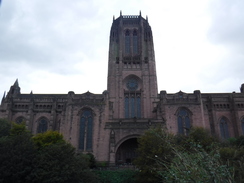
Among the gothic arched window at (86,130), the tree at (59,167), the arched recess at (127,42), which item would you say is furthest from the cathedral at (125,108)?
the tree at (59,167)

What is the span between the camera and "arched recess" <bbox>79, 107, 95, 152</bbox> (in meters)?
32.9

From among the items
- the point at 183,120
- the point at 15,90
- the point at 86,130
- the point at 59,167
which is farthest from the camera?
the point at 15,90

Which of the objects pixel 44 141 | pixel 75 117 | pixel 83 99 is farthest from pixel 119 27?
pixel 44 141

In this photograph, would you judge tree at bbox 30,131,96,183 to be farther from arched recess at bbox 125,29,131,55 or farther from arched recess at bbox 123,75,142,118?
arched recess at bbox 125,29,131,55

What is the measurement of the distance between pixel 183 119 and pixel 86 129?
52.0ft

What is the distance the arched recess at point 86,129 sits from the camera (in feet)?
108

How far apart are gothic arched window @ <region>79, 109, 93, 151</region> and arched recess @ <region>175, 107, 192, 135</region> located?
46.8 feet

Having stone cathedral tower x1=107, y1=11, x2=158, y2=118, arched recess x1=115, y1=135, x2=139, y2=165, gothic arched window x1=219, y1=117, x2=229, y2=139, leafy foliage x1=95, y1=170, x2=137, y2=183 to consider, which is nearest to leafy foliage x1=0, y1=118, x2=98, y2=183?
leafy foliage x1=95, y1=170, x2=137, y2=183

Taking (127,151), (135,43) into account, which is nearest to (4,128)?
(127,151)

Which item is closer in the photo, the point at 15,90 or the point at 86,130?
the point at 86,130

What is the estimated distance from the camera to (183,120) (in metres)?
35.4

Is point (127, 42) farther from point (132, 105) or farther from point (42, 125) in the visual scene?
point (42, 125)

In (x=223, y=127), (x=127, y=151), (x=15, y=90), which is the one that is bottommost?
(x=127, y=151)

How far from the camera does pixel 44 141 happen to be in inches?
1086
